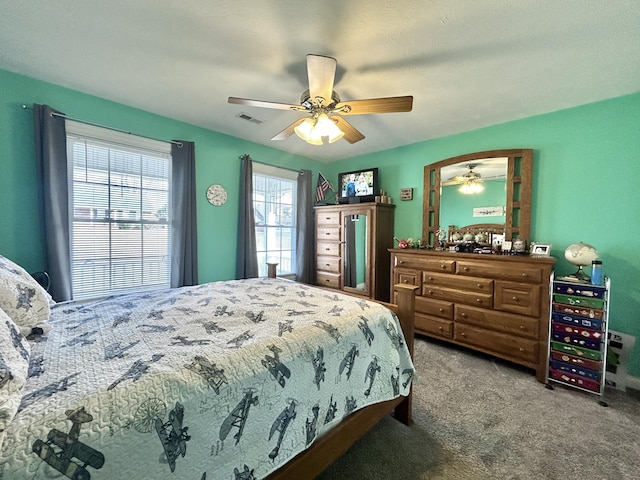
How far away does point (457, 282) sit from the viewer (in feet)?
9.03

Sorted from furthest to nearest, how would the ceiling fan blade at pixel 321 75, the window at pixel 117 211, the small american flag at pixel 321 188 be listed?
the small american flag at pixel 321 188, the window at pixel 117 211, the ceiling fan blade at pixel 321 75

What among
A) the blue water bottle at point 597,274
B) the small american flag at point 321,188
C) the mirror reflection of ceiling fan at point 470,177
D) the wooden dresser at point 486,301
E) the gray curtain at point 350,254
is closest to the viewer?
the blue water bottle at point 597,274

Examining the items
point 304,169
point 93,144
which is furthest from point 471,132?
point 93,144

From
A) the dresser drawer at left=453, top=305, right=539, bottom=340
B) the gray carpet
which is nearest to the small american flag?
the dresser drawer at left=453, top=305, right=539, bottom=340

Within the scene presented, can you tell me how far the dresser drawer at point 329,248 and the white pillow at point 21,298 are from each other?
3079mm

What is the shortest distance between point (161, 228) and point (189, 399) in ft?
8.59

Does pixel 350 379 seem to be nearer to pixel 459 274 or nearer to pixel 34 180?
pixel 459 274

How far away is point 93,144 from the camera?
2471 millimetres

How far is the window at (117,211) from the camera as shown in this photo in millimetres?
2428

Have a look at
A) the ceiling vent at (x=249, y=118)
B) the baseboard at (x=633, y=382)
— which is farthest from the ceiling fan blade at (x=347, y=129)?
the baseboard at (x=633, y=382)

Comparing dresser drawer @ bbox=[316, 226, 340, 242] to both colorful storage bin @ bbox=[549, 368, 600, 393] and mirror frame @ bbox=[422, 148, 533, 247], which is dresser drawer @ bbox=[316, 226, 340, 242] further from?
colorful storage bin @ bbox=[549, 368, 600, 393]

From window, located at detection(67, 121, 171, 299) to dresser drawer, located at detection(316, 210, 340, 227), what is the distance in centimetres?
210

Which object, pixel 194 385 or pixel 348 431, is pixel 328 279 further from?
pixel 194 385

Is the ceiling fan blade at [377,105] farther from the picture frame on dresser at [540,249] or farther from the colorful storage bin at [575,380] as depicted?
the colorful storage bin at [575,380]
